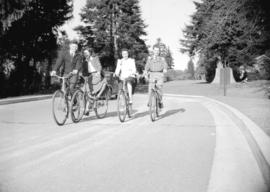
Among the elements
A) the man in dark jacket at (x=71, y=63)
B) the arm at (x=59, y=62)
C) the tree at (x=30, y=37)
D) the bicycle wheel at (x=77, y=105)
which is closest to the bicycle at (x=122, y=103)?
the bicycle wheel at (x=77, y=105)

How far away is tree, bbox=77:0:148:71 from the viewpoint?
44.7 metres

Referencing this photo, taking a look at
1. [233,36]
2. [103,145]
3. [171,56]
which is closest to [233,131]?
[103,145]

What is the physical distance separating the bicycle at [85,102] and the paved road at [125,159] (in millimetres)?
761

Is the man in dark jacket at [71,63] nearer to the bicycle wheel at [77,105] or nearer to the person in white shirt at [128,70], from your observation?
the bicycle wheel at [77,105]

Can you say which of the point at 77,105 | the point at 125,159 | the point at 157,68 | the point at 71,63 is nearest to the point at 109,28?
the point at 157,68

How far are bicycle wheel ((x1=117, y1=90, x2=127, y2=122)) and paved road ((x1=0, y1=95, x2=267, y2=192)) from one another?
96 cm

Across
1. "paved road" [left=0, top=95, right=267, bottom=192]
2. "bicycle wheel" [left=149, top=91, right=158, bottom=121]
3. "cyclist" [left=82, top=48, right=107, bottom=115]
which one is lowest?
"paved road" [left=0, top=95, right=267, bottom=192]

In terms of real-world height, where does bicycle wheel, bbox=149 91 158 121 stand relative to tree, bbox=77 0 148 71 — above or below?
below

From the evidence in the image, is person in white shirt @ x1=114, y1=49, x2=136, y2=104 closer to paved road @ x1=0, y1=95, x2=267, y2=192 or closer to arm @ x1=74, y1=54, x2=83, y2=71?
arm @ x1=74, y1=54, x2=83, y2=71

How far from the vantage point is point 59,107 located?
9.11 metres

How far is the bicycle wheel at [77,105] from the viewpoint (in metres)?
9.43

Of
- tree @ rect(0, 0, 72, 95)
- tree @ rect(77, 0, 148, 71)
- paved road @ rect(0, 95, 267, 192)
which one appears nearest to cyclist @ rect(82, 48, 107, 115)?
paved road @ rect(0, 95, 267, 192)

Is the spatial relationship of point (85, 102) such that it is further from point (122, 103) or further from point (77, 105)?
point (122, 103)

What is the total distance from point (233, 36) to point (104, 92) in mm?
26208
